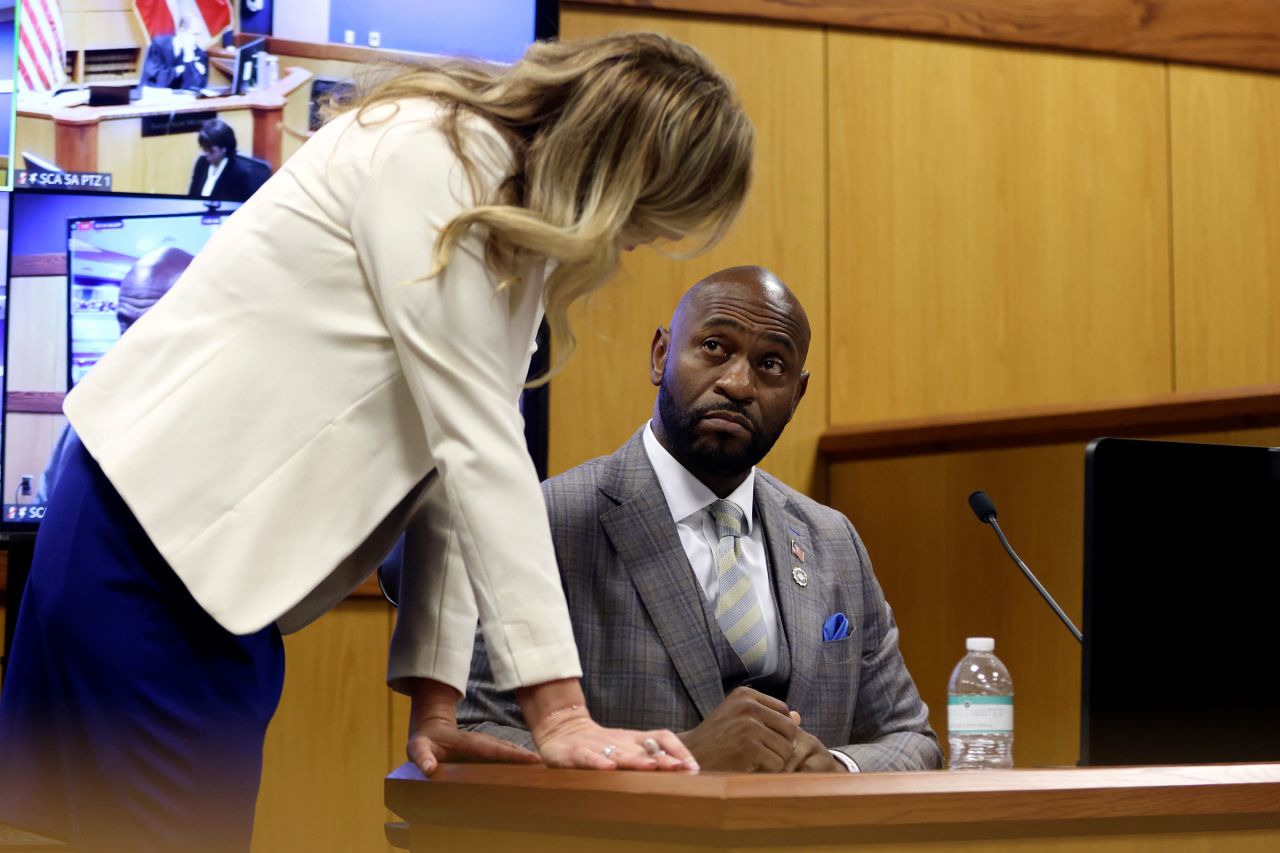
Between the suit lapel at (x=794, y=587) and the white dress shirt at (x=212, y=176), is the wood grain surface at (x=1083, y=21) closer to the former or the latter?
the white dress shirt at (x=212, y=176)

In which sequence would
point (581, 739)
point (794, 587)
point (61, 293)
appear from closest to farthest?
point (581, 739), point (794, 587), point (61, 293)

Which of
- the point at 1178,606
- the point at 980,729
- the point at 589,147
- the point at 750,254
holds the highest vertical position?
the point at 750,254

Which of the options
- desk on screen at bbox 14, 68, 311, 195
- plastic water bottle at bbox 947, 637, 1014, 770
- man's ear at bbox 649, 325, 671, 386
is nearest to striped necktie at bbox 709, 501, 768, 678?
man's ear at bbox 649, 325, 671, 386

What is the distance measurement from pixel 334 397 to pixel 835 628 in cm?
106

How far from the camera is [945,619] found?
331cm

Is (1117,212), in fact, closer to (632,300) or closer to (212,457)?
(632,300)

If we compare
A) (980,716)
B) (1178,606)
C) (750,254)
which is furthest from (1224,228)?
(1178,606)

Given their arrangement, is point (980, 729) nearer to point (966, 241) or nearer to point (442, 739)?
point (442, 739)

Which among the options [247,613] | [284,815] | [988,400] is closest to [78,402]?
[247,613]

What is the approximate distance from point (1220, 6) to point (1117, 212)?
2.19 feet

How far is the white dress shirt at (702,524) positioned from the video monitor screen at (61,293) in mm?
1007

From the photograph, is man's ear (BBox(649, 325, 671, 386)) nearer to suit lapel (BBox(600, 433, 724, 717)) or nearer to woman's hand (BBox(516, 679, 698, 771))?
suit lapel (BBox(600, 433, 724, 717))

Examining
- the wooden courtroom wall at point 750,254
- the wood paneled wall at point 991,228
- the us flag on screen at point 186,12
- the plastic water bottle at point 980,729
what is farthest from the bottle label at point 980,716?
the us flag on screen at point 186,12

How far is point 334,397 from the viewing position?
4.32 feet
